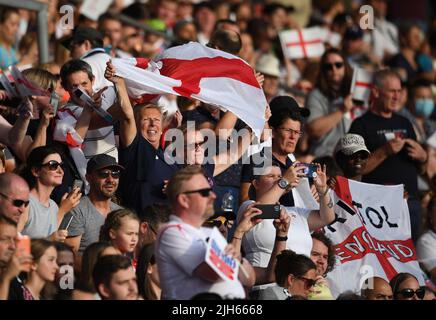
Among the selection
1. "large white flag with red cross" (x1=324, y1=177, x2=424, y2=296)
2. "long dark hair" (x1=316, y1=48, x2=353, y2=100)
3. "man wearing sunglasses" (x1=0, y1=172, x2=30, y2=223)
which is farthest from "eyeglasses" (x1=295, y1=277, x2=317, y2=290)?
"long dark hair" (x1=316, y1=48, x2=353, y2=100)

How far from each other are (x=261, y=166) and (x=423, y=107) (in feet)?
17.4

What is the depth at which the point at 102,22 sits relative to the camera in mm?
15656

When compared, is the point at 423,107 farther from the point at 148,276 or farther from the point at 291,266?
the point at 148,276

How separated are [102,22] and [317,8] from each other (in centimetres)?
701

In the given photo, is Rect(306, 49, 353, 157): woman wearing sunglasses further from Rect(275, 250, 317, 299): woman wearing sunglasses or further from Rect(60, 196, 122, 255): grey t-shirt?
Rect(60, 196, 122, 255): grey t-shirt

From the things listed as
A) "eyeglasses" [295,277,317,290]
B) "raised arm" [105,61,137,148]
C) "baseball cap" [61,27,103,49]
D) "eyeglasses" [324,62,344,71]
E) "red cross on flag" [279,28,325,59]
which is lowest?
"eyeglasses" [295,277,317,290]

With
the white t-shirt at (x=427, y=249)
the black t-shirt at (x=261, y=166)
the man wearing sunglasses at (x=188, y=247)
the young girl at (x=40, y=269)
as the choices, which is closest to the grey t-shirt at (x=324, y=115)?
the white t-shirt at (x=427, y=249)

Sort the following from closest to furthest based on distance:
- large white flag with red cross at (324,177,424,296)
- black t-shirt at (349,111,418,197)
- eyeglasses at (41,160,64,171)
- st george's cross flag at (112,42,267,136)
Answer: eyeglasses at (41,160,64,171)
st george's cross flag at (112,42,267,136)
large white flag with red cross at (324,177,424,296)
black t-shirt at (349,111,418,197)

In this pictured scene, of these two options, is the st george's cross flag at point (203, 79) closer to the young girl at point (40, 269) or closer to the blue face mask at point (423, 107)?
the young girl at point (40, 269)

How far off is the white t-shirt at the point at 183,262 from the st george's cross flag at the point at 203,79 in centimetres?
262

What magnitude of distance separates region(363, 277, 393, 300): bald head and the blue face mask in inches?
215

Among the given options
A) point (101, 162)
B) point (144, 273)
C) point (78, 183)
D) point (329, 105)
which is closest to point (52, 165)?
point (101, 162)

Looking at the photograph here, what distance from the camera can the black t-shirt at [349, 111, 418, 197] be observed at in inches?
526
